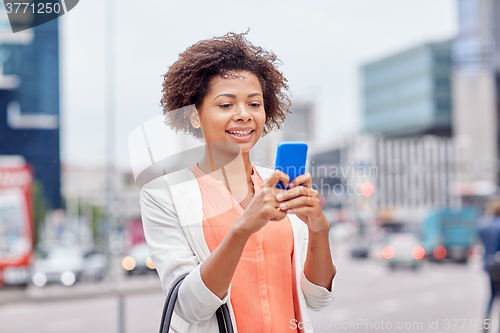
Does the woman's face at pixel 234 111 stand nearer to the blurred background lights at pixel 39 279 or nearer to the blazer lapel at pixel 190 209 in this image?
the blazer lapel at pixel 190 209

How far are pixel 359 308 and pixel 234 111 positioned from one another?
305 inches

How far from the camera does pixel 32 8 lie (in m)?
1.61

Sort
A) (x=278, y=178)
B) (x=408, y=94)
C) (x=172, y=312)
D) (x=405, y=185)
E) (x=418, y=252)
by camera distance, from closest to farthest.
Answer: (x=278, y=178) < (x=172, y=312) < (x=418, y=252) < (x=405, y=185) < (x=408, y=94)

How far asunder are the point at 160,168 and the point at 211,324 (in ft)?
1.25

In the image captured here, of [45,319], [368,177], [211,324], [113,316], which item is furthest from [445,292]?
[211,324]

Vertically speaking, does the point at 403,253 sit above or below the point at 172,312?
below

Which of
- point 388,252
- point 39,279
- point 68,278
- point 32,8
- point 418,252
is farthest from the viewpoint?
point 388,252

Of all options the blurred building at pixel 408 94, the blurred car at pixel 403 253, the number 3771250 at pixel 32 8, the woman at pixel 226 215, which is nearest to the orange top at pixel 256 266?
the woman at pixel 226 215

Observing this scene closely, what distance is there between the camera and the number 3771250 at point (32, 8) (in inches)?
59.6

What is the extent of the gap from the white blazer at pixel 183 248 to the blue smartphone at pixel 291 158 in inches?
11.1

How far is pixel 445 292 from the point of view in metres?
9.62

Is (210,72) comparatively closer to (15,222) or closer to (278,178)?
(278,178)

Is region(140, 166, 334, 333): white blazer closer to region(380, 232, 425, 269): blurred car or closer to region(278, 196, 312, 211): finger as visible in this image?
region(278, 196, 312, 211): finger

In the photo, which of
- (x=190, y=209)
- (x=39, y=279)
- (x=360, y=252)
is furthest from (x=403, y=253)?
(x=190, y=209)
